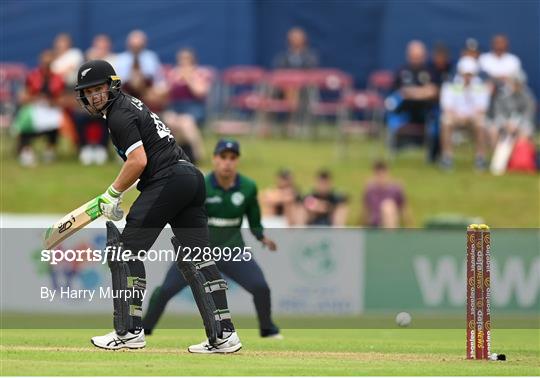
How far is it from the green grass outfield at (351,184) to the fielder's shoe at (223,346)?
10.5 meters

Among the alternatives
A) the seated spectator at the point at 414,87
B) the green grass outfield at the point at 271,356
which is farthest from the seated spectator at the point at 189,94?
the green grass outfield at the point at 271,356

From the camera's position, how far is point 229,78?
2673 cm

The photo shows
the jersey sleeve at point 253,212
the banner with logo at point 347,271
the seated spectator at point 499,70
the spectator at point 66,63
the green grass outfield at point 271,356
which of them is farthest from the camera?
the seated spectator at point 499,70

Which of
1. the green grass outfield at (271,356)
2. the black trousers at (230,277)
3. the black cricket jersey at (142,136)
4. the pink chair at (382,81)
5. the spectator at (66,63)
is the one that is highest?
the spectator at (66,63)

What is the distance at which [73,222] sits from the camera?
10.9 meters

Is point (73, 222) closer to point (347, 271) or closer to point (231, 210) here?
point (231, 210)

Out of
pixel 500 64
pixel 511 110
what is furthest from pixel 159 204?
pixel 500 64

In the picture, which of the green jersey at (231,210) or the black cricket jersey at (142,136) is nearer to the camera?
the black cricket jersey at (142,136)

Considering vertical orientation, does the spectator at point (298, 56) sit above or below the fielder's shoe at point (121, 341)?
above

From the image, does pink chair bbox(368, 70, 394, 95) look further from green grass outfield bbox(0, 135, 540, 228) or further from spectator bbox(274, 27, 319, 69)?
green grass outfield bbox(0, 135, 540, 228)

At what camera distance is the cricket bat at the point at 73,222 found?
10.8 meters

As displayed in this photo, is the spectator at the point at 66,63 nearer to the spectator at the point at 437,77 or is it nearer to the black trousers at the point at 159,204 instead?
the spectator at the point at 437,77

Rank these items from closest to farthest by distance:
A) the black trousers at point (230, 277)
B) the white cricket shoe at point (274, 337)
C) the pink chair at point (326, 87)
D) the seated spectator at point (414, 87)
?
the black trousers at point (230, 277)
the white cricket shoe at point (274, 337)
the seated spectator at point (414, 87)
the pink chair at point (326, 87)

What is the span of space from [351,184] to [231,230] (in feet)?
34.4
